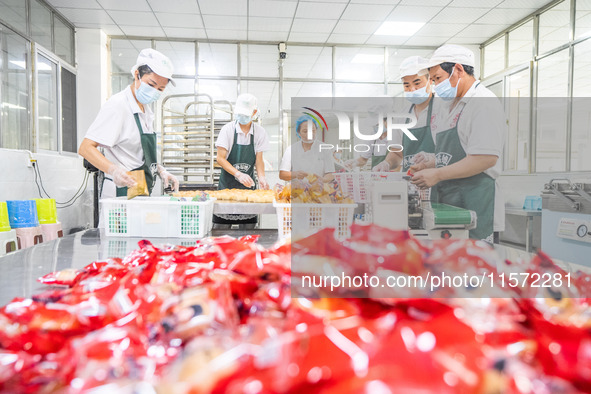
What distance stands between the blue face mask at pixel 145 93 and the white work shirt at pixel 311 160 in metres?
1.47

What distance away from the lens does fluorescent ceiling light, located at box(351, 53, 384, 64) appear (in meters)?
6.87

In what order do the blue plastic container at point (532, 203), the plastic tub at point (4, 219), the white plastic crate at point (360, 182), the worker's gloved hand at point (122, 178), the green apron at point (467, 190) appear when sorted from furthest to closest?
the blue plastic container at point (532, 203) → the plastic tub at point (4, 219) → the green apron at point (467, 190) → the worker's gloved hand at point (122, 178) → the white plastic crate at point (360, 182)

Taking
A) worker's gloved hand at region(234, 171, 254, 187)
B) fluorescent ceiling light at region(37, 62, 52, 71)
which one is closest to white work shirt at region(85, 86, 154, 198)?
worker's gloved hand at region(234, 171, 254, 187)

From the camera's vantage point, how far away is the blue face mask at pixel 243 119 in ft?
12.4

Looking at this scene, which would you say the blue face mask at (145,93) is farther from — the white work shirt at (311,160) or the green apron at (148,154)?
the white work shirt at (311,160)

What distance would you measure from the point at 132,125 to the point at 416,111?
1.97 meters

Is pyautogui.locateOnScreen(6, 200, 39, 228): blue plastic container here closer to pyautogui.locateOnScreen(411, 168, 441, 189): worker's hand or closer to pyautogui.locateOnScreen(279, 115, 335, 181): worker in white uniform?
pyautogui.locateOnScreen(279, 115, 335, 181): worker in white uniform

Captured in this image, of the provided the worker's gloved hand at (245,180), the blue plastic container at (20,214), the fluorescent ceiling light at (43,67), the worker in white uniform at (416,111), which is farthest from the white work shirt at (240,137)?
the fluorescent ceiling light at (43,67)

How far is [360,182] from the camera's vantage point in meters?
1.71

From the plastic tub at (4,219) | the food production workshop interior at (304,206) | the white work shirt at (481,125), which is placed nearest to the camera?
the food production workshop interior at (304,206)

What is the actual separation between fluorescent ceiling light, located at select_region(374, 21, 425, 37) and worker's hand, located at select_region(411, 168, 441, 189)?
4.37m

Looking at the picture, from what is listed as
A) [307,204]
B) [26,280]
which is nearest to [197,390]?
[26,280]

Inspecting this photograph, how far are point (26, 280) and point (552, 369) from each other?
1.15 metres

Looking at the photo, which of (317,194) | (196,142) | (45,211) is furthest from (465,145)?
(196,142)
